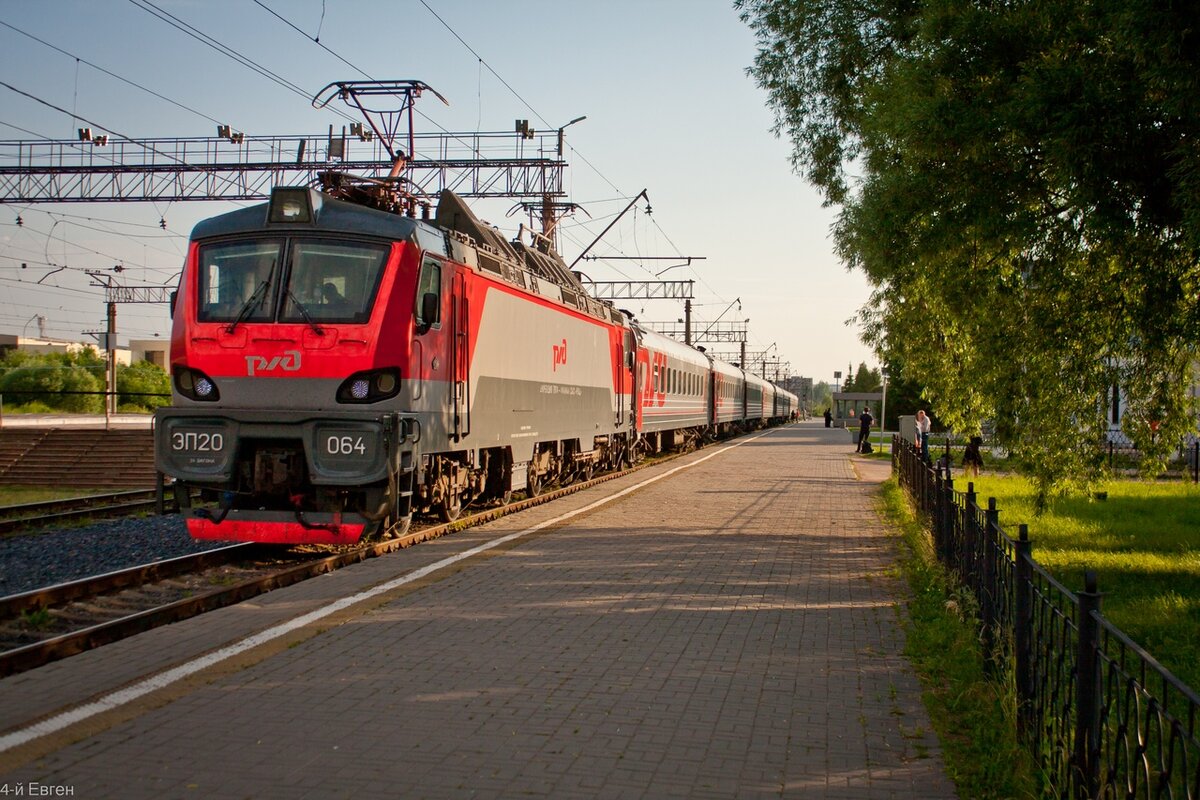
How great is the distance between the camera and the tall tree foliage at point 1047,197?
336 inches

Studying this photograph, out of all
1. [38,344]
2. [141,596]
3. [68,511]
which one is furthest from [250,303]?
[38,344]

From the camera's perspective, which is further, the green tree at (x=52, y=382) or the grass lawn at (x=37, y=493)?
the green tree at (x=52, y=382)

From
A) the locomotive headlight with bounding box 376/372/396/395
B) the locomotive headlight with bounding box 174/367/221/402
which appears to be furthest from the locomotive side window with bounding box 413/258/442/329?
the locomotive headlight with bounding box 174/367/221/402

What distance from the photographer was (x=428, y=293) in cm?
1115

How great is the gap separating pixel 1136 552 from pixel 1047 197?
5.68m

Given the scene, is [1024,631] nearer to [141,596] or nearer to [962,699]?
[962,699]

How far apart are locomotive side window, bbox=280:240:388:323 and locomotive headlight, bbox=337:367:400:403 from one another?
0.57 m

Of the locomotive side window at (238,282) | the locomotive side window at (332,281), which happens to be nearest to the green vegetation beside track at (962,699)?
the locomotive side window at (332,281)

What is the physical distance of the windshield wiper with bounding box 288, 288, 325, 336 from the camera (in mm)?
10461

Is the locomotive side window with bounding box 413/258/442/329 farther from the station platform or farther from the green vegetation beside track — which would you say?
the green vegetation beside track

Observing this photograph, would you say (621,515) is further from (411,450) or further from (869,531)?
(411,450)

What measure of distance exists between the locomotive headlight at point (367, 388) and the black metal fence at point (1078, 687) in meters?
5.83

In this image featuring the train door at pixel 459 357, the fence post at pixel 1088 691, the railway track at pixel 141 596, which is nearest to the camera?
the fence post at pixel 1088 691

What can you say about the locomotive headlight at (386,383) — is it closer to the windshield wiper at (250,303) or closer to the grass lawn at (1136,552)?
the windshield wiper at (250,303)
